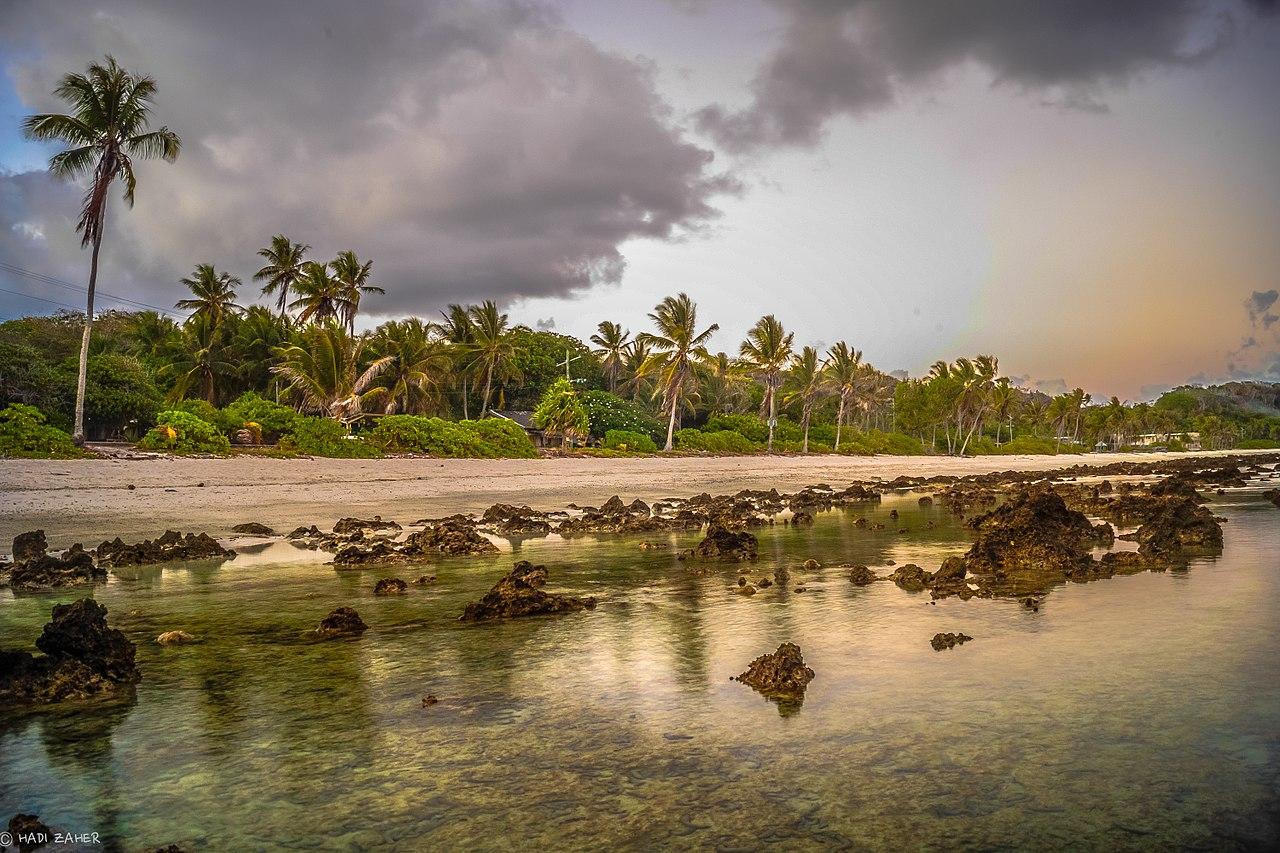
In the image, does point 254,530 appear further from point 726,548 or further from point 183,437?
point 183,437

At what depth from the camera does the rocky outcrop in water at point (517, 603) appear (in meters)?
9.07

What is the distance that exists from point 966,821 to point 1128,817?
2.72 ft

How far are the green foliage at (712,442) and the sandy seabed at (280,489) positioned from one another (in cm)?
2225

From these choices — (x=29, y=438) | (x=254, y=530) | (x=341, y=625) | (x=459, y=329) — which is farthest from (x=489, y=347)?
(x=341, y=625)

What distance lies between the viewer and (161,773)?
4812 mm

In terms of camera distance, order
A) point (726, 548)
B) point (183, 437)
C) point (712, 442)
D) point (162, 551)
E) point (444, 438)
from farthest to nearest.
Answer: point (712, 442), point (444, 438), point (183, 437), point (726, 548), point (162, 551)

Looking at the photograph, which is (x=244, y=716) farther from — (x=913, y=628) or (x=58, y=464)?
(x=58, y=464)

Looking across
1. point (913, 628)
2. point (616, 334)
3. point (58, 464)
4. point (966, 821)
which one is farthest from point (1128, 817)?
point (616, 334)

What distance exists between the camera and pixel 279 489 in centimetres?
2375

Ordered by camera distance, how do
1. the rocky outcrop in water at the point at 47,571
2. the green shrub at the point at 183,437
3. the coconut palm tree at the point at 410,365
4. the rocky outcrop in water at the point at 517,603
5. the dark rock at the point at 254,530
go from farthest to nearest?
1. the coconut palm tree at the point at 410,365
2. the green shrub at the point at 183,437
3. the dark rock at the point at 254,530
4. the rocky outcrop in water at the point at 47,571
5. the rocky outcrop in water at the point at 517,603

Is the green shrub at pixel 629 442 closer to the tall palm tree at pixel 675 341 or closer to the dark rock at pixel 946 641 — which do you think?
the tall palm tree at pixel 675 341

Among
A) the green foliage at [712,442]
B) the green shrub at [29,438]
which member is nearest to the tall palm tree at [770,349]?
the green foliage at [712,442]

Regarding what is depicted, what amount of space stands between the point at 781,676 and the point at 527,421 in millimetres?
58151

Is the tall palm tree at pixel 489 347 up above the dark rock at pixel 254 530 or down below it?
above
